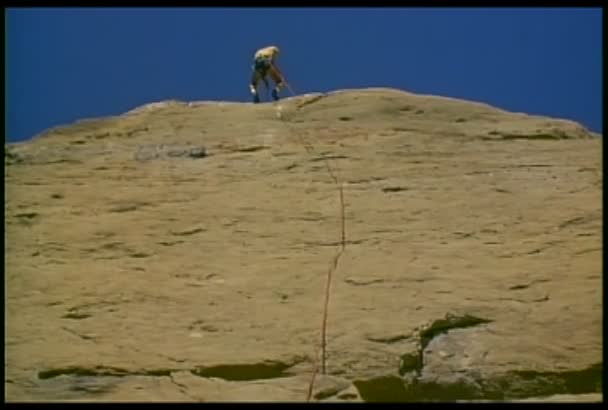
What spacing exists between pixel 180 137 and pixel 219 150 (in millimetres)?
520

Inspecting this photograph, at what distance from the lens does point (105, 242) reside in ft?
25.3

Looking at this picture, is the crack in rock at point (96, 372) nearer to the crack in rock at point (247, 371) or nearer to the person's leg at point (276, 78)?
the crack in rock at point (247, 371)

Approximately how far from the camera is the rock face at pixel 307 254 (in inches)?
229

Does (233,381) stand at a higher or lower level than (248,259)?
lower

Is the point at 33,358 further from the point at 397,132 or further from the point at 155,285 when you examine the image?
the point at 397,132

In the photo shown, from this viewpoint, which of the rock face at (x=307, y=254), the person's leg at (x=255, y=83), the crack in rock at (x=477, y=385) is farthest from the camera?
the person's leg at (x=255, y=83)

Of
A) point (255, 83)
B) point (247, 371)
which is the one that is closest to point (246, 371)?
point (247, 371)

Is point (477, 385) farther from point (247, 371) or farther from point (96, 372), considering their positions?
point (96, 372)

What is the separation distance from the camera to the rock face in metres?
5.82

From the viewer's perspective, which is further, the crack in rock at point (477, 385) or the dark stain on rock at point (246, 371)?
the dark stain on rock at point (246, 371)

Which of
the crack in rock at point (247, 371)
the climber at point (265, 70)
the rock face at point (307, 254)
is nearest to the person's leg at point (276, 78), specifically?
the climber at point (265, 70)
